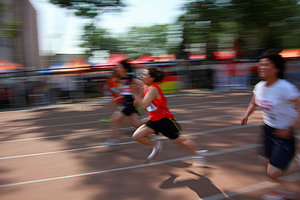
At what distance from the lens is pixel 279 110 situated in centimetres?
279

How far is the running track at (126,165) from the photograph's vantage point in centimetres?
352

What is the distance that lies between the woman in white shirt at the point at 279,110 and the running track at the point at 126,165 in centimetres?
76

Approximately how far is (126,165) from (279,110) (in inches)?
103

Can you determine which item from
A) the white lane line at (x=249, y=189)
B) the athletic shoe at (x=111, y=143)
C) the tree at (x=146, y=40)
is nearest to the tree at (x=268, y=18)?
the athletic shoe at (x=111, y=143)

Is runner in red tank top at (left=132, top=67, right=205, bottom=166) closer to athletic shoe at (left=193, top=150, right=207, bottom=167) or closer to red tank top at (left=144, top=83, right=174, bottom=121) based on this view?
red tank top at (left=144, top=83, right=174, bottom=121)

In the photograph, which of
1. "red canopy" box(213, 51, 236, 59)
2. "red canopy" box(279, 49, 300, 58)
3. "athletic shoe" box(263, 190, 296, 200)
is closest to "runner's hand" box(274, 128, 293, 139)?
"athletic shoe" box(263, 190, 296, 200)

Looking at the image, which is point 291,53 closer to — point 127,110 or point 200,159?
point 127,110

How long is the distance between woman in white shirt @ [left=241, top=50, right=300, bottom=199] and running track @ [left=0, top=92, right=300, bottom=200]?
76cm

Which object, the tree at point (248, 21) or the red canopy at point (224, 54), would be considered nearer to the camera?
the tree at point (248, 21)

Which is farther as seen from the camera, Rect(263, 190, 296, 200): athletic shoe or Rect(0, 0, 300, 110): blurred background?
Rect(0, 0, 300, 110): blurred background

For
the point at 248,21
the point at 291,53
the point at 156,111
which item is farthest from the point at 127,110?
the point at 291,53

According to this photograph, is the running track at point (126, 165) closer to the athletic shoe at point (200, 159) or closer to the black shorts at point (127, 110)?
the athletic shoe at point (200, 159)

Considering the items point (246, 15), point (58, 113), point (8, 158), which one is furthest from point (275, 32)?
point (8, 158)

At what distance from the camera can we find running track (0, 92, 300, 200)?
352 centimetres
